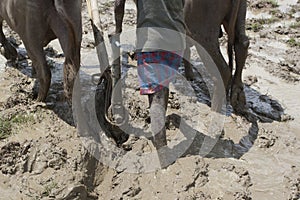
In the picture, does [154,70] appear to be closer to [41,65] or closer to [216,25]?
[216,25]

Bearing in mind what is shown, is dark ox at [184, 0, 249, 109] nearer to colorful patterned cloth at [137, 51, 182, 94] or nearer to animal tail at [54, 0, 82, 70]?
colorful patterned cloth at [137, 51, 182, 94]

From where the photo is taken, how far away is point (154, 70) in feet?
9.95

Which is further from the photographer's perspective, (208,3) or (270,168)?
(208,3)

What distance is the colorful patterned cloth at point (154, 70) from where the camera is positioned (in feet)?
9.96

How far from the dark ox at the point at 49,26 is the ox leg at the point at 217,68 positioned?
1163mm

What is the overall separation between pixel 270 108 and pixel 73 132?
2.04m

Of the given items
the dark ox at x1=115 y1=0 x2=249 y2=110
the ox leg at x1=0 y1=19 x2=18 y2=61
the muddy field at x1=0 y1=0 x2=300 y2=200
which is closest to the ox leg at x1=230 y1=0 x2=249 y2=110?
the dark ox at x1=115 y1=0 x2=249 y2=110

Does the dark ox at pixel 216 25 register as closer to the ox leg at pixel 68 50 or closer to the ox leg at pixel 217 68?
the ox leg at pixel 217 68

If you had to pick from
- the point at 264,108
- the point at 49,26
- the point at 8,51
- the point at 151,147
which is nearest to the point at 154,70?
the point at 151,147

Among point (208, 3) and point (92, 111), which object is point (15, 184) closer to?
point (92, 111)

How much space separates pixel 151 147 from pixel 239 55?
127 cm

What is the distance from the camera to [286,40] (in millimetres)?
6180

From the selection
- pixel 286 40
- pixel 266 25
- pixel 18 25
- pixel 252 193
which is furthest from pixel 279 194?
pixel 266 25

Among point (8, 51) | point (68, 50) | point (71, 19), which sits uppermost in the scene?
point (71, 19)
